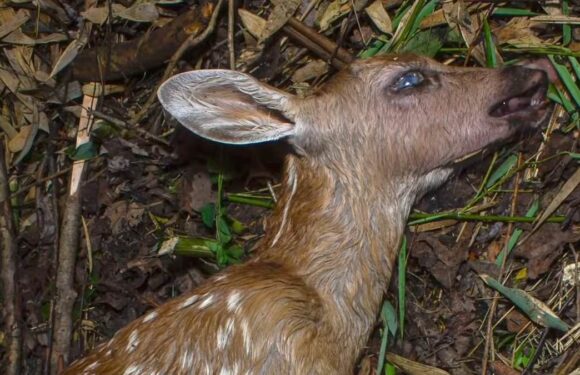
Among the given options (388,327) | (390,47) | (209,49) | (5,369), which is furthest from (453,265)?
(5,369)

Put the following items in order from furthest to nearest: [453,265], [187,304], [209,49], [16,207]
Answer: [16,207]
[209,49]
[453,265]
[187,304]

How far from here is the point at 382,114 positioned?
20.3ft

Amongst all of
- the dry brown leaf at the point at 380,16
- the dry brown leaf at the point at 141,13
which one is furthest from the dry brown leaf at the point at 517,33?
the dry brown leaf at the point at 141,13

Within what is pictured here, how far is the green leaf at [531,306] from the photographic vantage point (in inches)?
247

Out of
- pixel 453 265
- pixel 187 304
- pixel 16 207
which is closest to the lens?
pixel 187 304

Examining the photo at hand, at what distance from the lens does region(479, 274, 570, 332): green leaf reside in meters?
6.27

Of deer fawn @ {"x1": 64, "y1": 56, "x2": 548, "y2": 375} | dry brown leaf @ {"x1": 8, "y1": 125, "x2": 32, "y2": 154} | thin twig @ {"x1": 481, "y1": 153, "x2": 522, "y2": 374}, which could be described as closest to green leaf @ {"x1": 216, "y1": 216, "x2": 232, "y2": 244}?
deer fawn @ {"x1": 64, "y1": 56, "x2": 548, "y2": 375}

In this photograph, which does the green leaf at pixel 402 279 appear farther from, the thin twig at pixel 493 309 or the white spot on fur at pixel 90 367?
the white spot on fur at pixel 90 367

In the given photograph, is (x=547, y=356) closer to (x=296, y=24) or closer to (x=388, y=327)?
(x=388, y=327)

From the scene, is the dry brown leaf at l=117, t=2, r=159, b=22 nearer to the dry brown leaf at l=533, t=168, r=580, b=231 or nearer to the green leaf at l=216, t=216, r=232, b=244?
the green leaf at l=216, t=216, r=232, b=244

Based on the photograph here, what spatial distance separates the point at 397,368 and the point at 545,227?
1.11m

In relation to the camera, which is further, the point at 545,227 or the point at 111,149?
the point at 111,149

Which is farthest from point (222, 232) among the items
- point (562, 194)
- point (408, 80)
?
point (562, 194)

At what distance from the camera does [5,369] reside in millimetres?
7152
